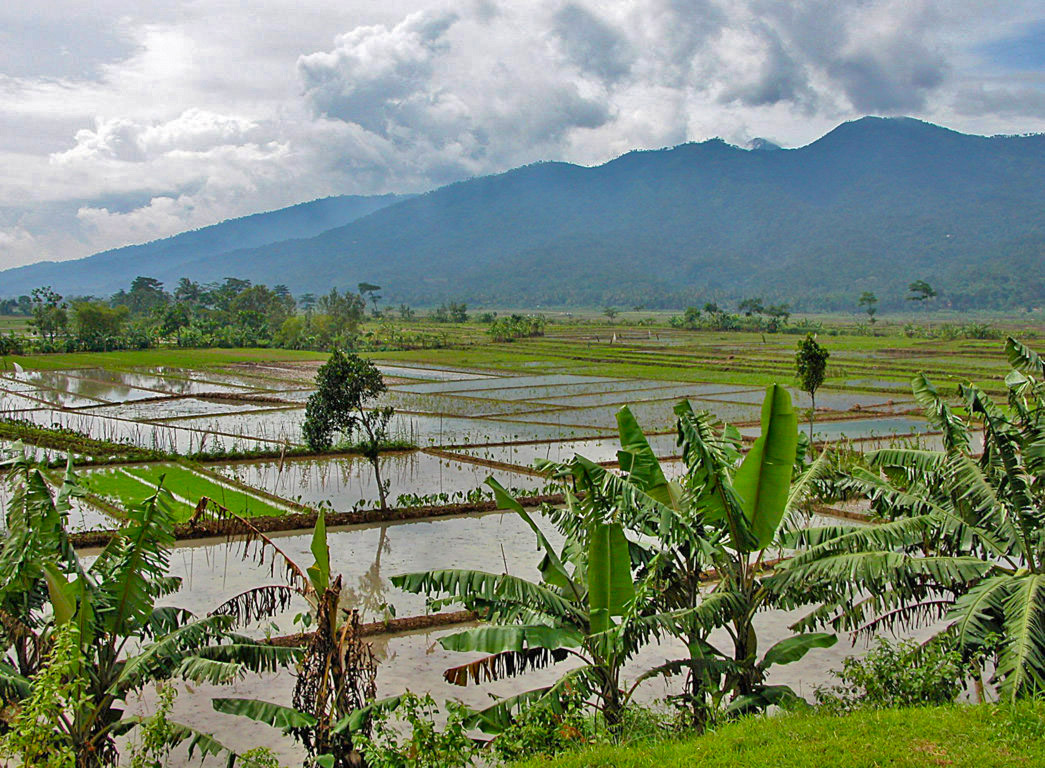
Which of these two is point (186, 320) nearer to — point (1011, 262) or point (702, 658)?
point (702, 658)

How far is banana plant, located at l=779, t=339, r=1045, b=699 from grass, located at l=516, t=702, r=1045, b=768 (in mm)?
631

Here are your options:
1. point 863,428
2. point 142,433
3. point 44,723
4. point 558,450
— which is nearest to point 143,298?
point 142,433

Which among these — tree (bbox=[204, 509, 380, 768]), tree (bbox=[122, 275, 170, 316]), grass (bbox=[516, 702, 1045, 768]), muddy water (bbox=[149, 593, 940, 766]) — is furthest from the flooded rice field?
tree (bbox=[122, 275, 170, 316])

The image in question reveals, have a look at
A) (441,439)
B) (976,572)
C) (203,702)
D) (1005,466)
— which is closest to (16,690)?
(203,702)

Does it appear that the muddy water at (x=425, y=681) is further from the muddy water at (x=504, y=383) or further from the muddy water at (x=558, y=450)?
the muddy water at (x=504, y=383)

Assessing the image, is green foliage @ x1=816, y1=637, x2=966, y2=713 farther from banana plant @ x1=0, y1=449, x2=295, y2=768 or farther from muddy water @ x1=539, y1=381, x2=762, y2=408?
muddy water @ x1=539, y1=381, x2=762, y2=408

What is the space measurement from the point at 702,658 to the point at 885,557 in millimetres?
1837

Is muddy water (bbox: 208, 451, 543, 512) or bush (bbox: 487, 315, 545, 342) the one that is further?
bush (bbox: 487, 315, 545, 342)

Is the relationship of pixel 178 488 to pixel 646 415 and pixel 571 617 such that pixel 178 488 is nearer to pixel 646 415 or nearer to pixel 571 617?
pixel 571 617

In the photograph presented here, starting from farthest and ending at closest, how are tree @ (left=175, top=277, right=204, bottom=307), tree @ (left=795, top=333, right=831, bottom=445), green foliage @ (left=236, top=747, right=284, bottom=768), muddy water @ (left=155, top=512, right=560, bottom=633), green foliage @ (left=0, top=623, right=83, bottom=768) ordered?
1. tree @ (left=175, top=277, right=204, bottom=307)
2. tree @ (left=795, top=333, right=831, bottom=445)
3. muddy water @ (left=155, top=512, right=560, bottom=633)
4. green foliage @ (left=236, top=747, right=284, bottom=768)
5. green foliage @ (left=0, top=623, right=83, bottom=768)

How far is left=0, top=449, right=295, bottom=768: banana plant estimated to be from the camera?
6719mm

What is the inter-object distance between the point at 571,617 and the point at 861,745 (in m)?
2.77

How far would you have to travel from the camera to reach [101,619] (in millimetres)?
7137

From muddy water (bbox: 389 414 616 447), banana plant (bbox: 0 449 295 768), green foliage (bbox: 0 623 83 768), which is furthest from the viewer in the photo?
muddy water (bbox: 389 414 616 447)
